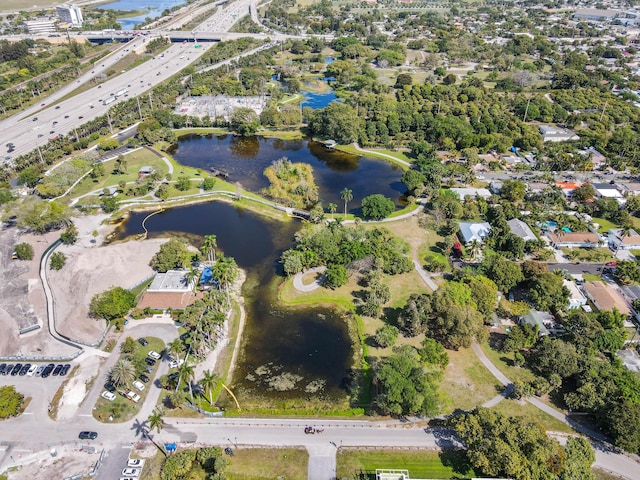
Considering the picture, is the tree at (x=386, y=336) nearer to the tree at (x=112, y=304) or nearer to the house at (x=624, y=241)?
the tree at (x=112, y=304)

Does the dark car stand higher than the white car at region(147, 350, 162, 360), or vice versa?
the white car at region(147, 350, 162, 360)

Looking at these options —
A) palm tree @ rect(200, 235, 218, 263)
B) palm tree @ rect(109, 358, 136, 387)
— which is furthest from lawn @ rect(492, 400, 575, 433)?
palm tree @ rect(200, 235, 218, 263)

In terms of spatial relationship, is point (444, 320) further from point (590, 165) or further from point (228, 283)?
point (590, 165)

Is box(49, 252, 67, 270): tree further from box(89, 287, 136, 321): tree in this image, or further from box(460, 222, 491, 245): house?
box(460, 222, 491, 245): house

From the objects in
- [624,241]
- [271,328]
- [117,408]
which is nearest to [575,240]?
[624,241]

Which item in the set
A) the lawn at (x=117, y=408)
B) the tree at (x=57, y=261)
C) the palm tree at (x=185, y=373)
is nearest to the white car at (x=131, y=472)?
the lawn at (x=117, y=408)
